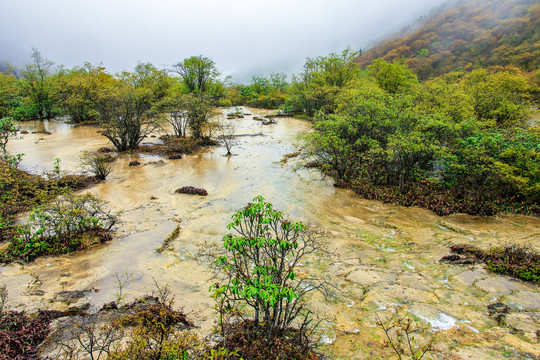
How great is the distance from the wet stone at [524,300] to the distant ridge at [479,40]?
164ft

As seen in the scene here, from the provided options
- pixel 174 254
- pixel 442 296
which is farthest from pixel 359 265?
pixel 174 254

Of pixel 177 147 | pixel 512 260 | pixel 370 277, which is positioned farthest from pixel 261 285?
pixel 177 147

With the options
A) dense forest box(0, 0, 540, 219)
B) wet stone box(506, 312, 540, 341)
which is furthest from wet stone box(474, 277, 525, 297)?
dense forest box(0, 0, 540, 219)

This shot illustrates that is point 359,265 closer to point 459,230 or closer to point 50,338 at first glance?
point 459,230

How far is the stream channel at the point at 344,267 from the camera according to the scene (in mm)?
3814

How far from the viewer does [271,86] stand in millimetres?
61219

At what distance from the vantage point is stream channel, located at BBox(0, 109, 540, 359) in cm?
381

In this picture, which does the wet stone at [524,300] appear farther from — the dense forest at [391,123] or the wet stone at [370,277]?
the dense forest at [391,123]

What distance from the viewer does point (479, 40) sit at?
56.8 meters

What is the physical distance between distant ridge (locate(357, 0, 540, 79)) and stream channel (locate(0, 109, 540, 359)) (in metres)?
47.8

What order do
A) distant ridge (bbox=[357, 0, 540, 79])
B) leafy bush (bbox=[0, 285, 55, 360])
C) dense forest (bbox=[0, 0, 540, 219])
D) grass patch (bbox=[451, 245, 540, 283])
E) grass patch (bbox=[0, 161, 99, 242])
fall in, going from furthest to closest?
distant ridge (bbox=[357, 0, 540, 79])
dense forest (bbox=[0, 0, 540, 219])
grass patch (bbox=[0, 161, 99, 242])
grass patch (bbox=[451, 245, 540, 283])
leafy bush (bbox=[0, 285, 55, 360])

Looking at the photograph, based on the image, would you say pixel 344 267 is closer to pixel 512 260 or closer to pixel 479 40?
pixel 512 260

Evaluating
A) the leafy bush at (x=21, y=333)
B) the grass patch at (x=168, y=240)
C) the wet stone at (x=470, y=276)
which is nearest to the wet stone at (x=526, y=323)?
the wet stone at (x=470, y=276)

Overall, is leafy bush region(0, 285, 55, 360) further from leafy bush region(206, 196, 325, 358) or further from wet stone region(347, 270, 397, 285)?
wet stone region(347, 270, 397, 285)
